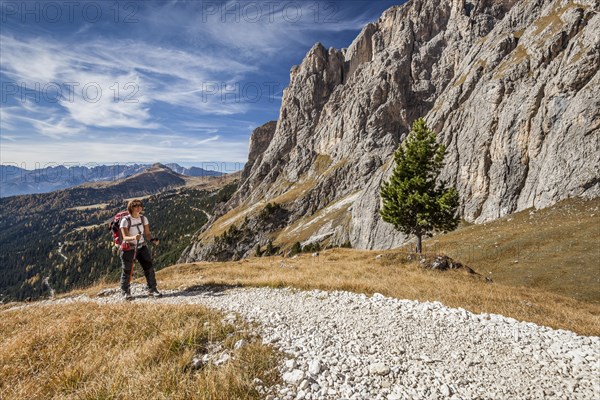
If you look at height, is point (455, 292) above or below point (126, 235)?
below

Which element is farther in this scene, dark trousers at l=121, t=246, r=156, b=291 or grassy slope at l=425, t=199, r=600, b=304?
grassy slope at l=425, t=199, r=600, b=304

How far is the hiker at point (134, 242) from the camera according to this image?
12.3 m

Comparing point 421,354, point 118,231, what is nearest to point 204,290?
point 118,231

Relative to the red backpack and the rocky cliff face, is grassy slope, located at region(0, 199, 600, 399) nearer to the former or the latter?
the red backpack

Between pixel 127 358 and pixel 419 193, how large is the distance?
2984 centimetres

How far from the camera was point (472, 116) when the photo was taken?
89875mm

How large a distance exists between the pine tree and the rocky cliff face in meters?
37.7

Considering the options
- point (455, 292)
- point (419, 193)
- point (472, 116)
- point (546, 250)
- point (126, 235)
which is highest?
point (472, 116)

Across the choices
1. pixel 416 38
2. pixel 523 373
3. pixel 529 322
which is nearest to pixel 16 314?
pixel 523 373

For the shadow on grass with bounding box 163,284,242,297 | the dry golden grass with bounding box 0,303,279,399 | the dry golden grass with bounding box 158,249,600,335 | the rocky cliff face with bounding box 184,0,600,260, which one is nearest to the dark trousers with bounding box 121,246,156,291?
the shadow on grass with bounding box 163,284,242,297

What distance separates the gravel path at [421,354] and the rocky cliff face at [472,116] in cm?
5951

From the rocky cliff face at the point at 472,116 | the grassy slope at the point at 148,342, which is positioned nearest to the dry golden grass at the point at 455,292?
the grassy slope at the point at 148,342

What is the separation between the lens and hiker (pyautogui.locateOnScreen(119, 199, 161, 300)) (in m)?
12.3

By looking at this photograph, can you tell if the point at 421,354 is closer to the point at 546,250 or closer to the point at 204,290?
the point at 204,290
